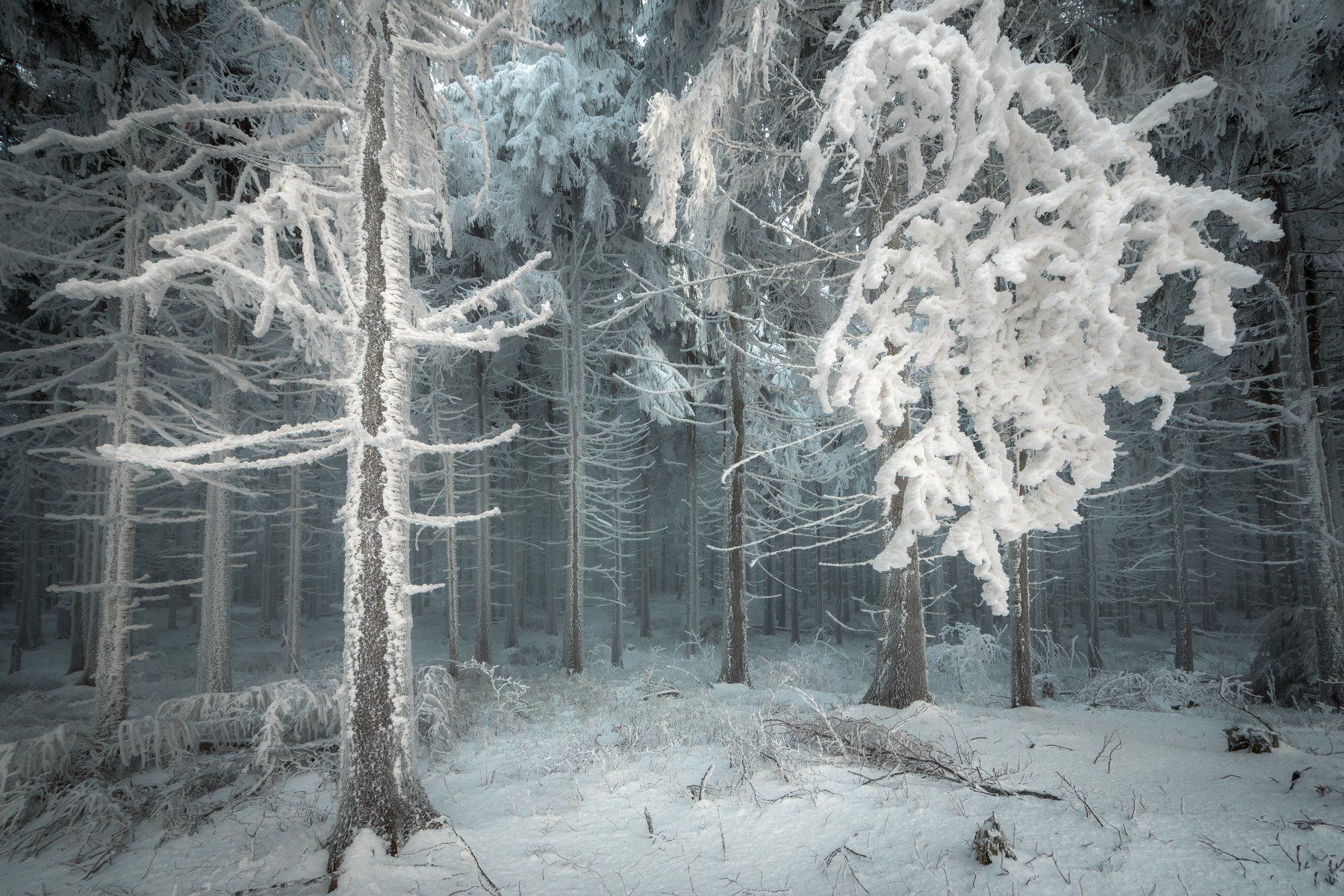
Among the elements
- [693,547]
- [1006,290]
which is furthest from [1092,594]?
[1006,290]

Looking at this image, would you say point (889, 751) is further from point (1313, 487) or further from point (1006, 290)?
point (1313, 487)

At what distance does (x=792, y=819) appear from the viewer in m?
3.96

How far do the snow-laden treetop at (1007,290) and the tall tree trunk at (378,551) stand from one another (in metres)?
3.29

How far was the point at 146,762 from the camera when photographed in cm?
646

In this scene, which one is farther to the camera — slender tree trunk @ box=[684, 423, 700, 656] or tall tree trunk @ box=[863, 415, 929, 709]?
slender tree trunk @ box=[684, 423, 700, 656]

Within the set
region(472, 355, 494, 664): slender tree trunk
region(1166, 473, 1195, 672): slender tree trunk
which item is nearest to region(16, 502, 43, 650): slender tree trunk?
region(472, 355, 494, 664): slender tree trunk

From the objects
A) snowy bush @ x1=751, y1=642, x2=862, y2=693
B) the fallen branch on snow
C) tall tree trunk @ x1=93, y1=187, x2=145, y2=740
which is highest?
tall tree trunk @ x1=93, y1=187, x2=145, y2=740

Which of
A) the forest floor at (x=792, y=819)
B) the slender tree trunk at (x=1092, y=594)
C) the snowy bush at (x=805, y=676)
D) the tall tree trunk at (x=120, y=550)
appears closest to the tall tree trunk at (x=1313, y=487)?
the forest floor at (x=792, y=819)

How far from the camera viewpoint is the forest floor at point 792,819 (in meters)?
3.09

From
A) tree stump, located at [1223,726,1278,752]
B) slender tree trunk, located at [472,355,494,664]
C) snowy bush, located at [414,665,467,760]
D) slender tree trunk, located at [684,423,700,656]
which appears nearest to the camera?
tree stump, located at [1223,726,1278,752]

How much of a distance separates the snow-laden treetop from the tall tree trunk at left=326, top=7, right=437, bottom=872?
3.29 meters

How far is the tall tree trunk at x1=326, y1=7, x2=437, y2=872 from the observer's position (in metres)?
4.17

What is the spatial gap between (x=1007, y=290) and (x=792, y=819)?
3.82 meters

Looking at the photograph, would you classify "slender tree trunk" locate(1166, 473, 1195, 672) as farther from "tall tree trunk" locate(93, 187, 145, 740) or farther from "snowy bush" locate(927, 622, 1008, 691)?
"tall tree trunk" locate(93, 187, 145, 740)
